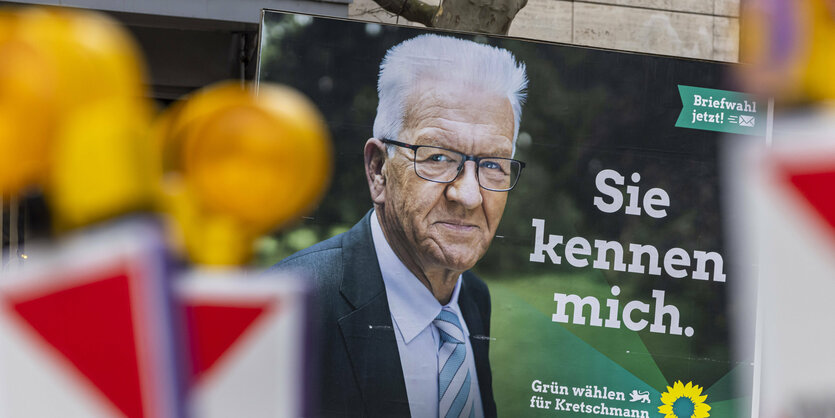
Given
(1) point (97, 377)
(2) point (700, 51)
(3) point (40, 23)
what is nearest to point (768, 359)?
(1) point (97, 377)

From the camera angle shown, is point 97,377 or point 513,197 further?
point 513,197

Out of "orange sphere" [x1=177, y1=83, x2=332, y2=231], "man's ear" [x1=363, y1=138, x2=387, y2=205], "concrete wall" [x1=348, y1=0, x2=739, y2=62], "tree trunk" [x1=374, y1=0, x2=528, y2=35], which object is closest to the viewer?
"orange sphere" [x1=177, y1=83, x2=332, y2=231]

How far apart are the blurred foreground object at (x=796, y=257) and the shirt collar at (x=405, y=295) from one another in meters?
4.57

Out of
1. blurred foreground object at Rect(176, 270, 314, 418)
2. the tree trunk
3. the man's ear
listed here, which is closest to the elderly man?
the man's ear

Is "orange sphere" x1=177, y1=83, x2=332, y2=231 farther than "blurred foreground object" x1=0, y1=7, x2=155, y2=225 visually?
Yes

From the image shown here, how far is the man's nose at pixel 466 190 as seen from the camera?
5613mm

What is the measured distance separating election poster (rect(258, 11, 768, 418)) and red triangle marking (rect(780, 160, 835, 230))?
179 inches

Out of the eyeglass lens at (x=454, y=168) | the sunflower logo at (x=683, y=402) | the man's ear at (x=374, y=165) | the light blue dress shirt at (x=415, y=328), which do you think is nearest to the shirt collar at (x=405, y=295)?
the light blue dress shirt at (x=415, y=328)

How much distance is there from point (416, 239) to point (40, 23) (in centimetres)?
447

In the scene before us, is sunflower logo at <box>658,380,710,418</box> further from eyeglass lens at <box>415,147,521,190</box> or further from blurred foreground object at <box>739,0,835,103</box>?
blurred foreground object at <box>739,0,835,103</box>

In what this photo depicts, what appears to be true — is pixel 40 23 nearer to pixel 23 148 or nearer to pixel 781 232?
pixel 23 148

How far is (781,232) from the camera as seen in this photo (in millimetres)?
1020

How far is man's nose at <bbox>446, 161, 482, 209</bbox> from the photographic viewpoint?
5.61 metres

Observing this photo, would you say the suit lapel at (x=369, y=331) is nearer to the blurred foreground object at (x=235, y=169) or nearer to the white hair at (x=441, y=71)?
the white hair at (x=441, y=71)
